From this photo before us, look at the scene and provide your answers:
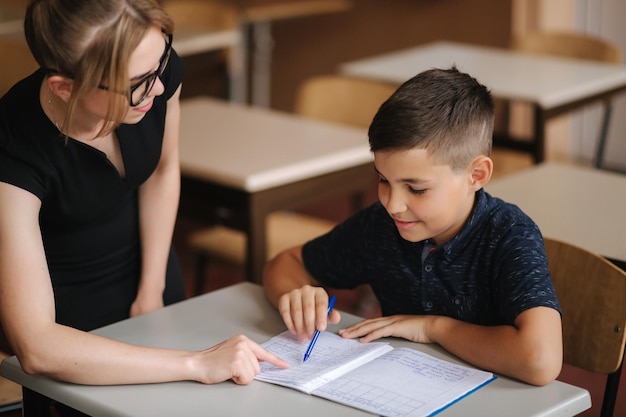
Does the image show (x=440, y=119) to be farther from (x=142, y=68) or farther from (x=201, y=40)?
(x=201, y=40)

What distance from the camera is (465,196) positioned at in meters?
1.63

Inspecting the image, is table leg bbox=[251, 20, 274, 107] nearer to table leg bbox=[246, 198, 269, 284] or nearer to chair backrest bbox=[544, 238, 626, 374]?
table leg bbox=[246, 198, 269, 284]

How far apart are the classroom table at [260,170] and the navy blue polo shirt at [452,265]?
0.82 m

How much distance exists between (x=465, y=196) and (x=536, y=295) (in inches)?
8.3

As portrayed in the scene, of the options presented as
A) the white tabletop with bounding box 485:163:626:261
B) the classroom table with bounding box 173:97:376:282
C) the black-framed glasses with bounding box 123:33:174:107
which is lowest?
the classroom table with bounding box 173:97:376:282

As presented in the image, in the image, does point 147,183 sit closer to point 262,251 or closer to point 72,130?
point 72,130

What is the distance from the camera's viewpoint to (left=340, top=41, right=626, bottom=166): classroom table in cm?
356

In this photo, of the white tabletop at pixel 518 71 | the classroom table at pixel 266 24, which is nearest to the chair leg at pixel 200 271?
the white tabletop at pixel 518 71

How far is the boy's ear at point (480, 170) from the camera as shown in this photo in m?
1.61

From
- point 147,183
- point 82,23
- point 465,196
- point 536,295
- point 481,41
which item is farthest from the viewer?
point 481,41

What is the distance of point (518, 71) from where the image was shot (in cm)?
389

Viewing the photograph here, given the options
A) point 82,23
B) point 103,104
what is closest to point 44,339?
point 103,104

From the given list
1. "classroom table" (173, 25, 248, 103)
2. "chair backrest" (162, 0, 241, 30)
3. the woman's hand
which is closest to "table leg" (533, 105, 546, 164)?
"classroom table" (173, 25, 248, 103)

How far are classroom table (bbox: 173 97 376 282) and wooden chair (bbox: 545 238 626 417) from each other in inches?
40.8
